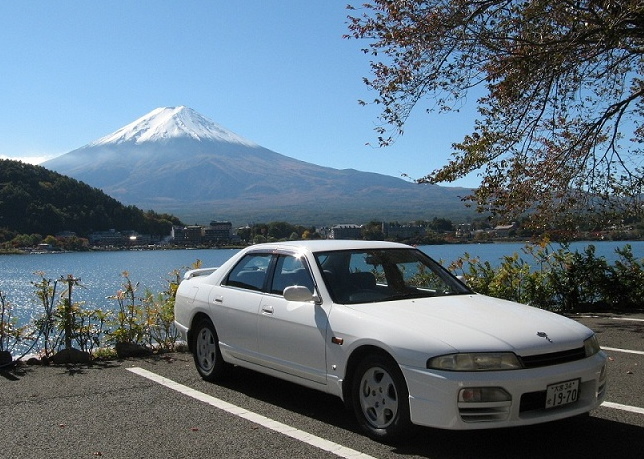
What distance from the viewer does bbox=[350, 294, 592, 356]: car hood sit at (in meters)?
4.25

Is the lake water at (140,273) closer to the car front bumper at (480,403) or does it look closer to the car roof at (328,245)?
the car roof at (328,245)

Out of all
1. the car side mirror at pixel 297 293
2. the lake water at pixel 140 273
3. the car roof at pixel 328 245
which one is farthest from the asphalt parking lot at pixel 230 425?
the lake water at pixel 140 273

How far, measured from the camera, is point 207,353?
21.2ft

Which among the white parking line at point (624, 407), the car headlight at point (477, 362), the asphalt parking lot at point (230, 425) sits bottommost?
the asphalt parking lot at point (230, 425)

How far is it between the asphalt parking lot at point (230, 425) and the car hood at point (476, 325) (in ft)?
2.19

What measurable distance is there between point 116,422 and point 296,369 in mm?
1397

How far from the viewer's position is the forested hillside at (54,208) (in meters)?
51.9

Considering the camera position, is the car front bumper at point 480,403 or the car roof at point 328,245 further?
the car roof at point 328,245

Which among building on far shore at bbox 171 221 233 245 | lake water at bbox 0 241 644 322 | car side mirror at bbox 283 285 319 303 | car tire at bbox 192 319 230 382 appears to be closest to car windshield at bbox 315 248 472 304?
car side mirror at bbox 283 285 319 303

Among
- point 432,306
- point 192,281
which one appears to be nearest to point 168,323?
point 192,281

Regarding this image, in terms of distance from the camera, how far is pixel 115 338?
8.27m

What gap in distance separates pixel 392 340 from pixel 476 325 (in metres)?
0.58

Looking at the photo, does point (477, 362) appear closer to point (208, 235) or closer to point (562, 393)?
point (562, 393)

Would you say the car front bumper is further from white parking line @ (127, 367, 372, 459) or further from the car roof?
the car roof
